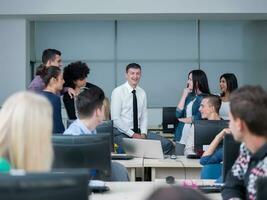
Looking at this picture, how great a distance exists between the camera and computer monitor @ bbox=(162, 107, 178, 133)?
24.7 ft

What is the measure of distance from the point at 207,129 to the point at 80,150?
5.29 feet

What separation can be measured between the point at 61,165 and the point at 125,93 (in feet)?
9.08

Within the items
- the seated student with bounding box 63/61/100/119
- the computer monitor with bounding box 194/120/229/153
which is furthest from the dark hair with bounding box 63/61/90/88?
the computer monitor with bounding box 194/120/229/153

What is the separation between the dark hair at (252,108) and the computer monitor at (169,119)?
5219 mm

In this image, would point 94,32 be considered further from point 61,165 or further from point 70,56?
point 61,165

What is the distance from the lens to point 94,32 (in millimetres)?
8797

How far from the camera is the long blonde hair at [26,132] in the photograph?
1.75 m

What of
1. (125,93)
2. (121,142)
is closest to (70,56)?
(125,93)

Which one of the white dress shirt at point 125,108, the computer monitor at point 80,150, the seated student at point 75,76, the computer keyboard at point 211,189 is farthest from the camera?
the white dress shirt at point 125,108

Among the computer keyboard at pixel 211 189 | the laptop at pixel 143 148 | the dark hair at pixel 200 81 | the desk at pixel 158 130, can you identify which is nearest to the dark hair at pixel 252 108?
the computer keyboard at pixel 211 189

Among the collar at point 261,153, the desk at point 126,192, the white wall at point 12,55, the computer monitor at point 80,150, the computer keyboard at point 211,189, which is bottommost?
the desk at point 126,192

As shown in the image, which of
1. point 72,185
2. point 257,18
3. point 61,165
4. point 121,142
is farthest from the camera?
point 257,18

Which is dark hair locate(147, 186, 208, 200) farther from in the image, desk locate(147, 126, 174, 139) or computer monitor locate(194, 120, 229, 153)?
desk locate(147, 126, 174, 139)

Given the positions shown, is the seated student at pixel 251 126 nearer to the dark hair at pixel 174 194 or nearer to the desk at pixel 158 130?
the dark hair at pixel 174 194
